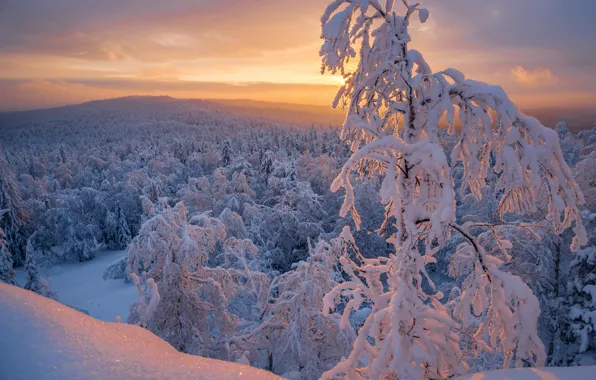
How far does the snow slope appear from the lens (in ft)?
7.02

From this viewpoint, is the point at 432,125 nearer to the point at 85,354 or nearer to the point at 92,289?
the point at 85,354

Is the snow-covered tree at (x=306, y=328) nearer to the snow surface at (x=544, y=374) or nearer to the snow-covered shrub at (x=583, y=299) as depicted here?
the snow surface at (x=544, y=374)

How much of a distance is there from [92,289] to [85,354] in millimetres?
30598

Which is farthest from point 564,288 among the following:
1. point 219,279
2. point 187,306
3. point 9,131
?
point 9,131

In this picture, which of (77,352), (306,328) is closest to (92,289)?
(306,328)

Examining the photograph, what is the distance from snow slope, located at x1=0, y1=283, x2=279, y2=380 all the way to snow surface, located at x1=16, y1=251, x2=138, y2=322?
830 inches

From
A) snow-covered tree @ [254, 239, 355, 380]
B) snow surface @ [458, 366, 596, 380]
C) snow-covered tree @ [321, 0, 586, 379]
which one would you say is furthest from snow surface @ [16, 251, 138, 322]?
snow surface @ [458, 366, 596, 380]

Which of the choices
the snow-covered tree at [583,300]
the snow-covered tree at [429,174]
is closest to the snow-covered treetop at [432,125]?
the snow-covered tree at [429,174]

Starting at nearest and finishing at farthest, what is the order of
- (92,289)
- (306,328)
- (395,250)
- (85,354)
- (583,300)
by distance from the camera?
(85,354) < (395,250) < (306,328) < (583,300) < (92,289)

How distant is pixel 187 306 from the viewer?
32.6 ft

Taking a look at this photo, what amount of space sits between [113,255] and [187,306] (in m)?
30.4

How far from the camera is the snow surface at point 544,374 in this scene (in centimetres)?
246

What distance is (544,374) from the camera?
8.31 feet

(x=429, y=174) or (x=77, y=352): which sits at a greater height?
(x=429, y=174)
